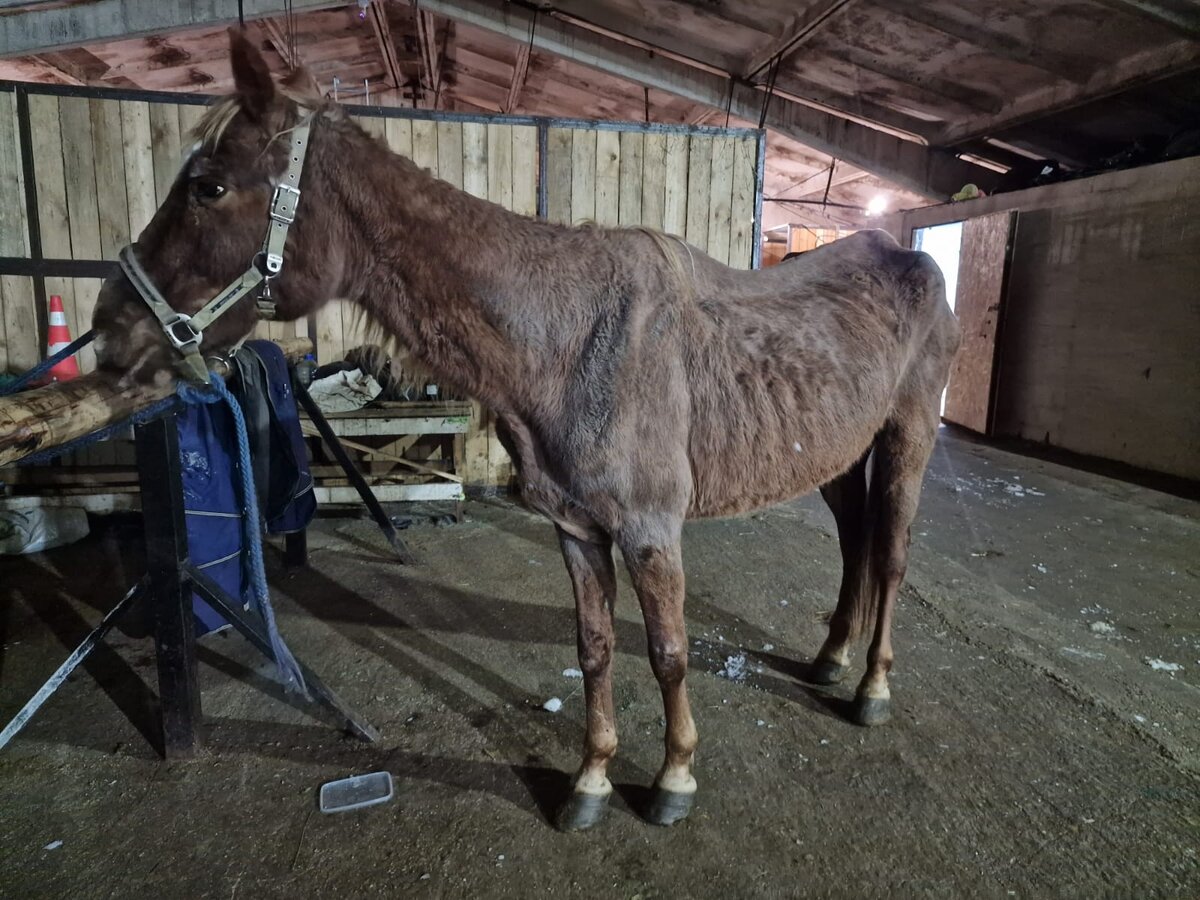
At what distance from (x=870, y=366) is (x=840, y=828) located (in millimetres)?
1518

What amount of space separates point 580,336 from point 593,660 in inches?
40.9

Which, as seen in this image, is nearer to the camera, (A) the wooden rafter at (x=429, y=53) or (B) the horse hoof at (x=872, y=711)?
(B) the horse hoof at (x=872, y=711)

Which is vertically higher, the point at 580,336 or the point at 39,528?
the point at 580,336

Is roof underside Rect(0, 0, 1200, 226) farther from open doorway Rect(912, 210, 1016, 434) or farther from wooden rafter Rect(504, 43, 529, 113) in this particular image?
open doorway Rect(912, 210, 1016, 434)

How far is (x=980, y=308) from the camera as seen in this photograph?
834 centimetres

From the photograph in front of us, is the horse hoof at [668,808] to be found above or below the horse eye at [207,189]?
below

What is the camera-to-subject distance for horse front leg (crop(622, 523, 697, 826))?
1.83 meters

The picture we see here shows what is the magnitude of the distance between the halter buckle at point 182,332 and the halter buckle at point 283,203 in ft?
1.10

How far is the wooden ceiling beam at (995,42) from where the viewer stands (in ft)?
17.3

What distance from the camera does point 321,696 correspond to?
2.32 meters

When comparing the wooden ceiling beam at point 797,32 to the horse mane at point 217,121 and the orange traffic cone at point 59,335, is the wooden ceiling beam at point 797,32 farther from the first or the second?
the orange traffic cone at point 59,335

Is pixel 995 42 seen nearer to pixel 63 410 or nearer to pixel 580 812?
pixel 580 812

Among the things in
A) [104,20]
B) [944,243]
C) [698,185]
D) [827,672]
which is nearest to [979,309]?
[944,243]

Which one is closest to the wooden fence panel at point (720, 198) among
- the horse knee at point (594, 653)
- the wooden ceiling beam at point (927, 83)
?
the wooden ceiling beam at point (927, 83)
